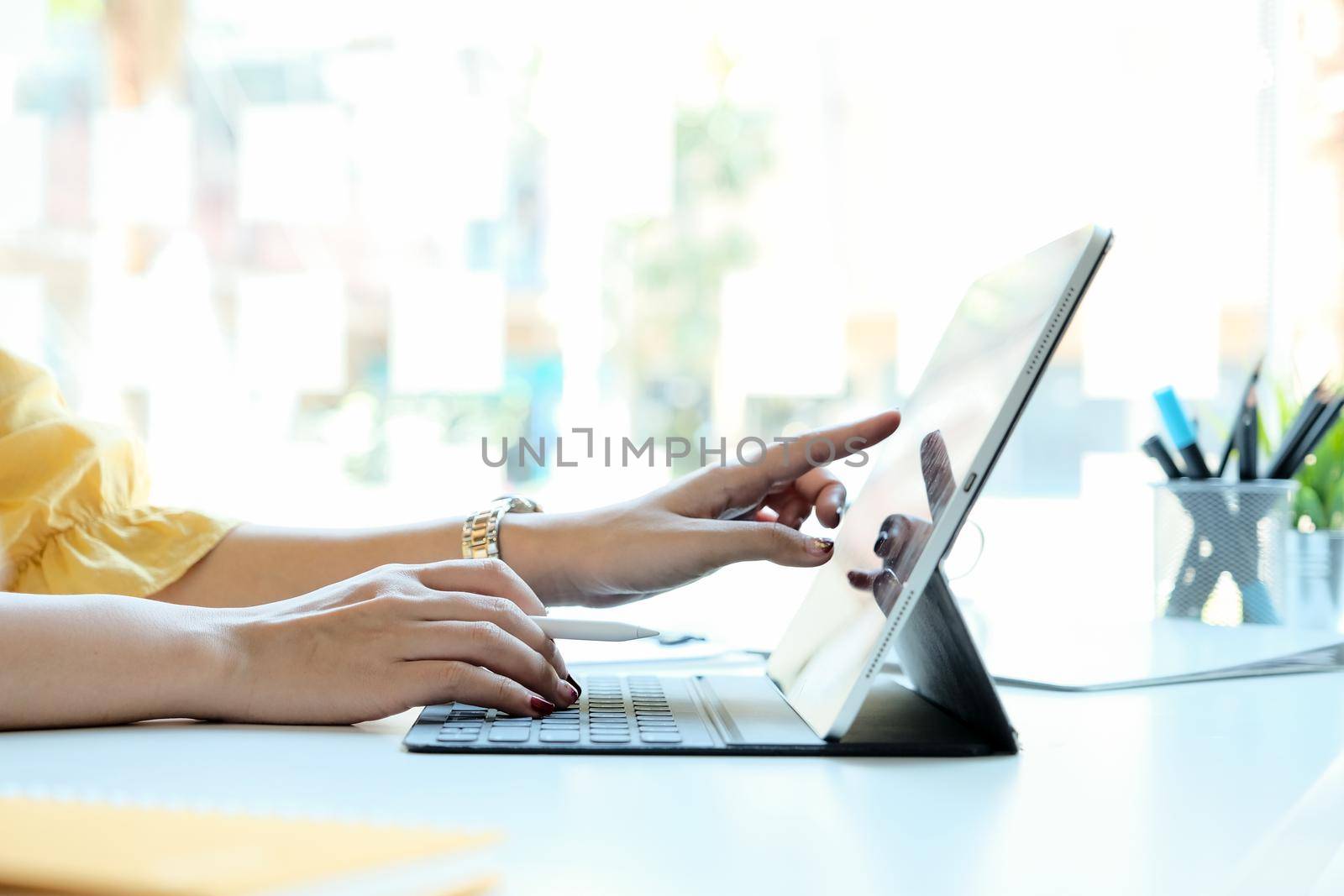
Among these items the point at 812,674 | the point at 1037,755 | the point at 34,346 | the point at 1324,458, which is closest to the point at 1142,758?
the point at 1037,755

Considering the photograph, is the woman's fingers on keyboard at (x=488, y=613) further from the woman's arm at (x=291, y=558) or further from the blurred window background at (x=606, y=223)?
the blurred window background at (x=606, y=223)

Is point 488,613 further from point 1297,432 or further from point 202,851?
point 1297,432

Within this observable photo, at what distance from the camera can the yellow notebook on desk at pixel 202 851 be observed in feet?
0.91

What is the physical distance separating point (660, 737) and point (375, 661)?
0.15 metres

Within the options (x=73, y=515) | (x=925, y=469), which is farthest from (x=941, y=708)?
(x=73, y=515)

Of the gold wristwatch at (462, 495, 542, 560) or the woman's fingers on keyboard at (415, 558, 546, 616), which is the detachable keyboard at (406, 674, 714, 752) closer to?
the woman's fingers on keyboard at (415, 558, 546, 616)

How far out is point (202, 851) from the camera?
0.95ft

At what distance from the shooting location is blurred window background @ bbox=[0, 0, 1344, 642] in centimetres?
164

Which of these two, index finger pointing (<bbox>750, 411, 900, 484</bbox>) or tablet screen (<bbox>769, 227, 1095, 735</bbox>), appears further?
index finger pointing (<bbox>750, 411, 900, 484</bbox>)

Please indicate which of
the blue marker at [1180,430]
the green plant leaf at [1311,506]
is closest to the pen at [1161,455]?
the blue marker at [1180,430]

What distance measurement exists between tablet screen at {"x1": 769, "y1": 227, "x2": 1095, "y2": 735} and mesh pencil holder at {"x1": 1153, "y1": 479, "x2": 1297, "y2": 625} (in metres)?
0.36

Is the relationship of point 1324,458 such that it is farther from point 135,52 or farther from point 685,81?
point 135,52

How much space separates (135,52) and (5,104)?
28cm

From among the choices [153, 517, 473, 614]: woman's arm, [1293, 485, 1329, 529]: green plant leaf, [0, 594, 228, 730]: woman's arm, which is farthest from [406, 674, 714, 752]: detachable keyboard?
[1293, 485, 1329, 529]: green plant leaf
